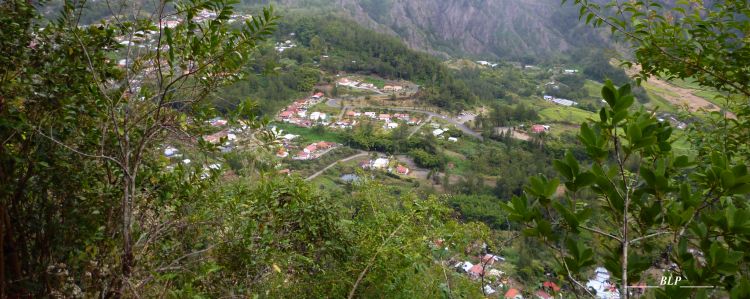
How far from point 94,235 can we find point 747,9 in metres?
2.98

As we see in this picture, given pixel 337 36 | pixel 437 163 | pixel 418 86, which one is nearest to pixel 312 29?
pixel 337 36

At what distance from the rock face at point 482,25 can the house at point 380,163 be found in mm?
46555

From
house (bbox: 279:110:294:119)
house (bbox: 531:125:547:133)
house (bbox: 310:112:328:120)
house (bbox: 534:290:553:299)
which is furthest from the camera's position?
house (bbox: 531:125:547:133)

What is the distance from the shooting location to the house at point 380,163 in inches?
885

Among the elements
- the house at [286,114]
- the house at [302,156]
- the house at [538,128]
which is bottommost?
the house at [538,128]

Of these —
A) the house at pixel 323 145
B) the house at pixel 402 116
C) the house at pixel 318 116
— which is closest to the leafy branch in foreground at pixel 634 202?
the house at pixel 323 145

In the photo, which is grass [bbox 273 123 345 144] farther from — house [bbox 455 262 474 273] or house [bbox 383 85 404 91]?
house [bbox 455 262 474 273]

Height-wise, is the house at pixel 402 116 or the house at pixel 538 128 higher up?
the house at pixel 402 116

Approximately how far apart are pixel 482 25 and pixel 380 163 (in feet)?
194

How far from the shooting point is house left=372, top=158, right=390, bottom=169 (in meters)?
22.5

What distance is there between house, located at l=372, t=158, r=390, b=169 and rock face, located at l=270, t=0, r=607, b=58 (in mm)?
46555

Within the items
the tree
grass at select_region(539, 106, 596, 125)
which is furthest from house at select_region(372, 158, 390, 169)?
the tree

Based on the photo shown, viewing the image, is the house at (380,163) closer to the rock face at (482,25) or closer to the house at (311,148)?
the house at (311,148)

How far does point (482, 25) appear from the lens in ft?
244
